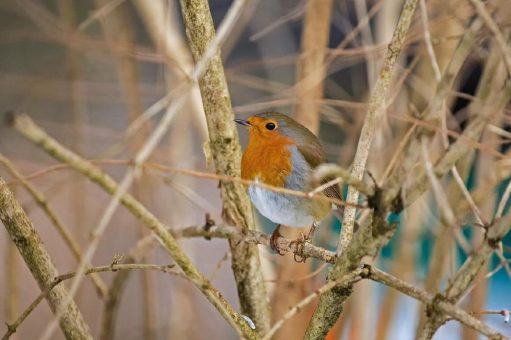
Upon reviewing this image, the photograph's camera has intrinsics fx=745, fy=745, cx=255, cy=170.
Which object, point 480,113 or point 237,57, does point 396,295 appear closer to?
point 480,113

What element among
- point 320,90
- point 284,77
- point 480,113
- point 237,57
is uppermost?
point 237,57

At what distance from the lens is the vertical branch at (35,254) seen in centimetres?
110

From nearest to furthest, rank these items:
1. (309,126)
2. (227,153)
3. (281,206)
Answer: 1. (227,153)
2. (281,206)
3. (309,126)

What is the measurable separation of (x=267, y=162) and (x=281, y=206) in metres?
0.12

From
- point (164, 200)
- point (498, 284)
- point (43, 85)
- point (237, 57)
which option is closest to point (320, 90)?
point (164, 200)

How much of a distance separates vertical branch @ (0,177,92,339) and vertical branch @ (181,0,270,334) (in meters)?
0.36

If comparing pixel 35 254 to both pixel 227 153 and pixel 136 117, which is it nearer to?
pixel 227 153

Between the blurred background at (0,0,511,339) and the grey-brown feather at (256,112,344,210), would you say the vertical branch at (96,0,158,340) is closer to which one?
the blurred background at (0,0,511,339)

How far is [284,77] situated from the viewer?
151 inches

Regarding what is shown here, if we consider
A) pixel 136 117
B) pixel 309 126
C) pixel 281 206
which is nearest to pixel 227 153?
pixel 281 206

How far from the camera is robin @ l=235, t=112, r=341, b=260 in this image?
175 cm

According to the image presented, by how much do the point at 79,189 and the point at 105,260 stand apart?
130 centimetres

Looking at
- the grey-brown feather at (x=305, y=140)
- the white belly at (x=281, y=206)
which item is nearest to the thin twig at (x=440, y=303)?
the white belly at (x=281, y=206)

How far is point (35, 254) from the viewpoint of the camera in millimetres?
1125
